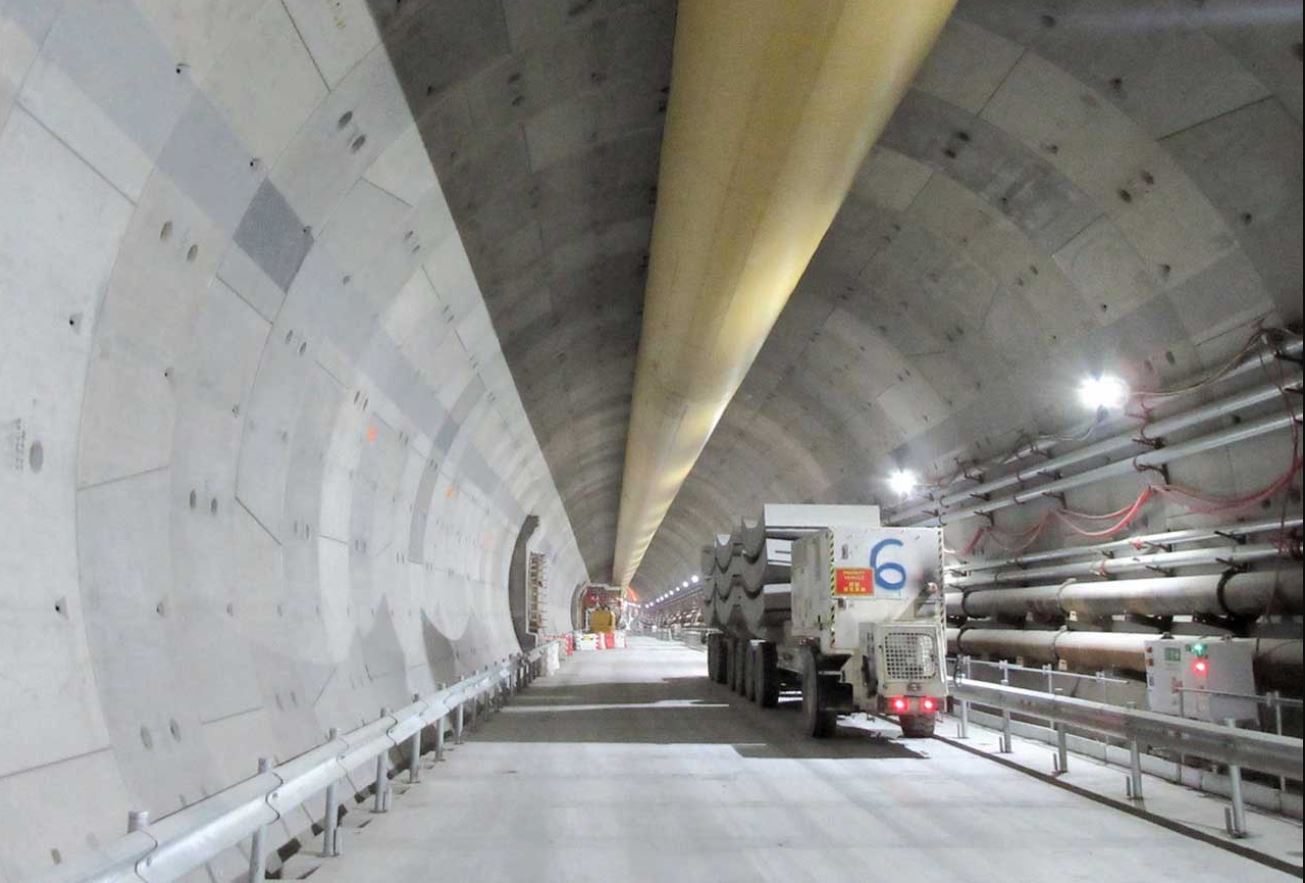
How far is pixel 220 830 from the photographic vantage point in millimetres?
4551

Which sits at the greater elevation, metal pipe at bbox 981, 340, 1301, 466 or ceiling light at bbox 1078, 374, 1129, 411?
ceiling light at bbox 1078, 374, 1129, 411

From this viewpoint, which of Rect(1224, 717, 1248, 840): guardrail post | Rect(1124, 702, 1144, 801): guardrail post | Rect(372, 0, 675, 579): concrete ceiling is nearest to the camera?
Rect(1224, 717, 1248, 840): guardrail post

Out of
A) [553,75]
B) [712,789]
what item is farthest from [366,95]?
[712,789]

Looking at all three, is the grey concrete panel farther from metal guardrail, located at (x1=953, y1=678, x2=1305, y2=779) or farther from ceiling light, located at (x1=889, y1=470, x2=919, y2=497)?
ceiling light, located at (x1=889, y1=470, x2=919, y2=497)

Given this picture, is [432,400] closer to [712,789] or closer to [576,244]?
[576,244]

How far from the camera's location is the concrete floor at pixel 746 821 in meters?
6.36

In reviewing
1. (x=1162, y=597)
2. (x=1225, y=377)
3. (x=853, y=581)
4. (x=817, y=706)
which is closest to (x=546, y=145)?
(x=853, y=581)

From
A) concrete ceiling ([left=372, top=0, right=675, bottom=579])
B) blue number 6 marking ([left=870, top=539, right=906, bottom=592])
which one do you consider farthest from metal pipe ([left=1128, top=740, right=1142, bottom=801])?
concrete ceiling ([left=372, top=0, right=675, bottom=579])

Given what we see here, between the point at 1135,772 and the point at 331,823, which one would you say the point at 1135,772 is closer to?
the point at 1135,772

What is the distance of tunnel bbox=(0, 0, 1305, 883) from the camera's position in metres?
4.65

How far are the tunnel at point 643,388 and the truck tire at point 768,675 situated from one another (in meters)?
0.09

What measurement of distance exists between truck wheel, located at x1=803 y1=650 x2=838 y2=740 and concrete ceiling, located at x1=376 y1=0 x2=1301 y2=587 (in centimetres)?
451

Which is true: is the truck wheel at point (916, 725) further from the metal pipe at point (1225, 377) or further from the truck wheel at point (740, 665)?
the truck wheel at point (740, 665)

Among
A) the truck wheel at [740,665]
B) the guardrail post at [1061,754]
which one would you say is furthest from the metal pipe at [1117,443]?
the truck wheel at [740,665]
